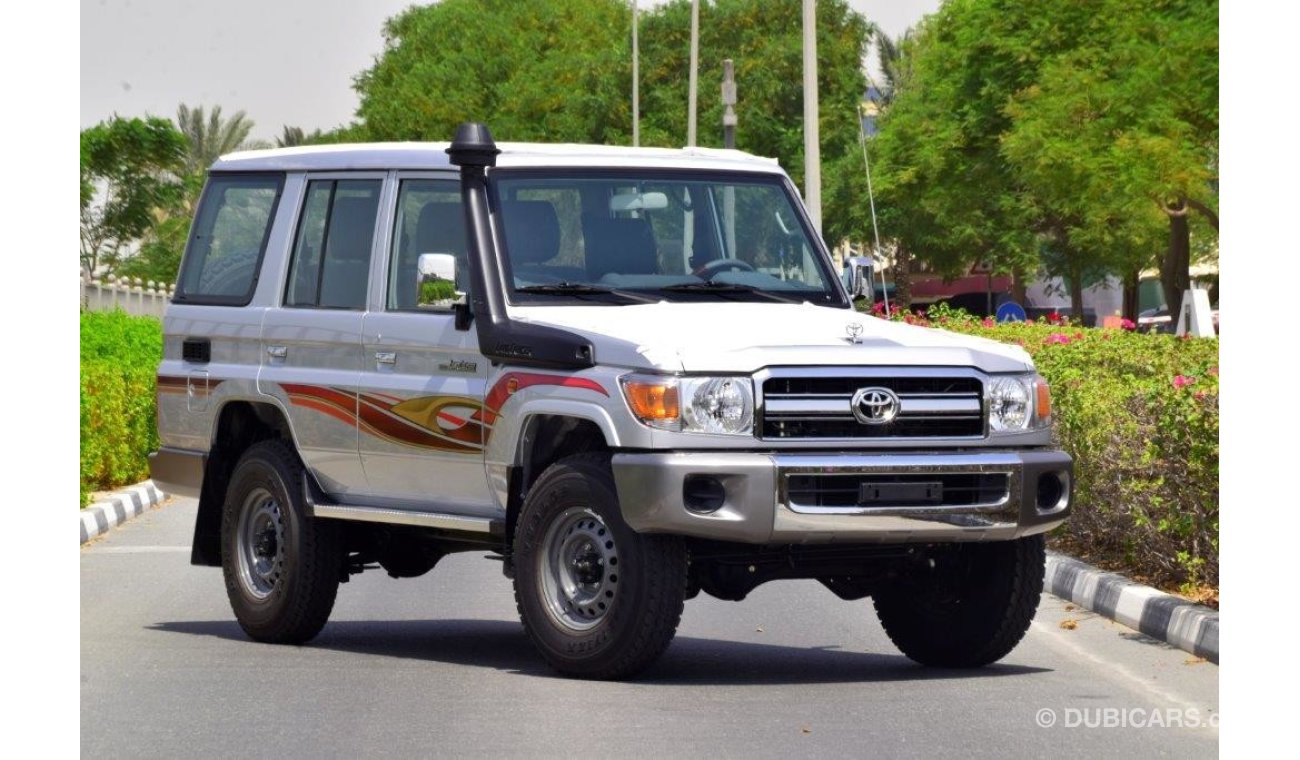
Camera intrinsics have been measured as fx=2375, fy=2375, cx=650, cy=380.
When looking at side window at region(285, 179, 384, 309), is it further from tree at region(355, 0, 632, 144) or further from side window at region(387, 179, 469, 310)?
tree at region(355, 0, 632, 144)

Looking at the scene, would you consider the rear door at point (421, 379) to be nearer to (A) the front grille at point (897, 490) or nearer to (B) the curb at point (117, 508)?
(A) the front grille at point (897, 490)

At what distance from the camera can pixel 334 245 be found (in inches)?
440

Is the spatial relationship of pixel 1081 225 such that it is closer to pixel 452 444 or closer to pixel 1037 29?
pixel 1037 29

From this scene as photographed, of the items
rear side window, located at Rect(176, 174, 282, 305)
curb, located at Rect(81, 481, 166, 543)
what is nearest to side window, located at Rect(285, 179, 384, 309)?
rear side window, located at Rect(176, 174, 282, 305)

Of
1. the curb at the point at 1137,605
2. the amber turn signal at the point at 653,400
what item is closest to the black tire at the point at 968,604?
the curb at the point at 1137,605

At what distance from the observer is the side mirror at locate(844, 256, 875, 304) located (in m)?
10.8

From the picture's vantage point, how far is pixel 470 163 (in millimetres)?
10234

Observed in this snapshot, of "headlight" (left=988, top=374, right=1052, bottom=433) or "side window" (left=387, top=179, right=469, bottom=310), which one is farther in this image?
"side window" (left=387, top=179, right=469, bottom=310)

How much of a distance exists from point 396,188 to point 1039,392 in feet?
10.2

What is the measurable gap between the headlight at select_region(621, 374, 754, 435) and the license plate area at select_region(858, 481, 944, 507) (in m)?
0.51

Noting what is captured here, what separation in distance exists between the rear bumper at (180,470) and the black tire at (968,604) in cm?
355

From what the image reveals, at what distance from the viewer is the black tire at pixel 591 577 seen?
909 centimetres

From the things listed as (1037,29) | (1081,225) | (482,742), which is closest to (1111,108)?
(1037,29)

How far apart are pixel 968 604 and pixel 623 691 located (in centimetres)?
177
